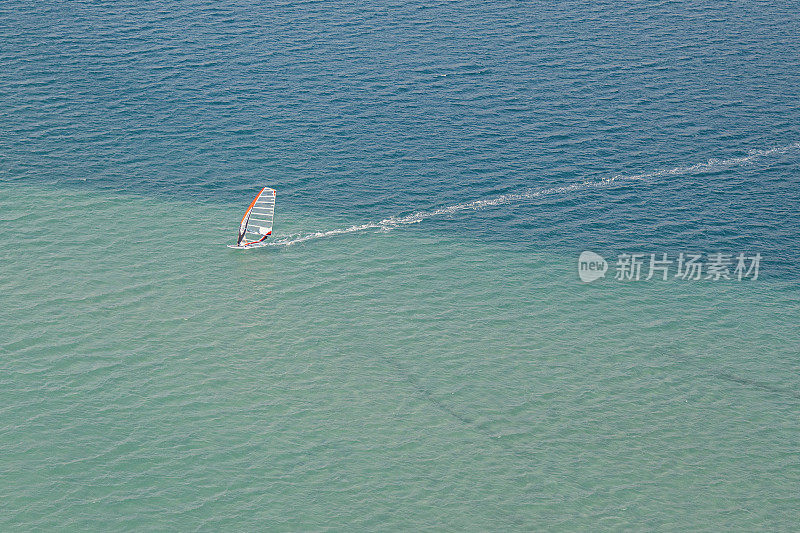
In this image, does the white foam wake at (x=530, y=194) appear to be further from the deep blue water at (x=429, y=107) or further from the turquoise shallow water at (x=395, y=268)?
the deep blue water at (x=429, y=107)

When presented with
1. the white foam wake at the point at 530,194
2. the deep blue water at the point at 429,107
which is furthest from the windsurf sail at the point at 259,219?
the deep blue water at the point at 429,107

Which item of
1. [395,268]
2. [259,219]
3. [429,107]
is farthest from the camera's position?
[429,107]

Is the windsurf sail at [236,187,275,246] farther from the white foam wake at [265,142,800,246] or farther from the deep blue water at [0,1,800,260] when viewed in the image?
the deep blue water at [0,1,800,260]

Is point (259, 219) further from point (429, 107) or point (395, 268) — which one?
point (429, 107)

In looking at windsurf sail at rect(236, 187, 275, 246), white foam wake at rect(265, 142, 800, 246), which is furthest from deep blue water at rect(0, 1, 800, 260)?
windsurf sail at rect(236, 187, 275, 246)

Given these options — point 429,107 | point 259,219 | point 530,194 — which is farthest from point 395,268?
point 429,107

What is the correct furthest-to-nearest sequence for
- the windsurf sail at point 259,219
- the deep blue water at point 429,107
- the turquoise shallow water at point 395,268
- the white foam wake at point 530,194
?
1. the deep blue water at point 429,107
2. the white foam wake at point 530,194
3. the windsurf sail at point 259,219
4. the turquoise shallow water at point 395,268
